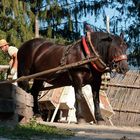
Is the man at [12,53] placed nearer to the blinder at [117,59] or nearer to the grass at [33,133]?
the blinder at [117,59]

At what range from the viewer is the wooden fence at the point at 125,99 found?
1697cm

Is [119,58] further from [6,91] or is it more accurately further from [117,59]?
[6,91]

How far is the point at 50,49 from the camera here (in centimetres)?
1287

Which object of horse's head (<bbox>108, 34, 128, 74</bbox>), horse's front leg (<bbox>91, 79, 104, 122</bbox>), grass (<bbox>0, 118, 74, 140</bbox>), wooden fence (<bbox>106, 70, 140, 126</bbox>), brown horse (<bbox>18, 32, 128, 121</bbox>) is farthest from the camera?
wooden fence (<bbox>106, 70, 140, 126</bbox>)

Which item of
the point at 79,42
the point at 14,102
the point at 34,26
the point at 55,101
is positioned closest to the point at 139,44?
the point at 34,26

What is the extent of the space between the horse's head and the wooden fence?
5518 millimetres

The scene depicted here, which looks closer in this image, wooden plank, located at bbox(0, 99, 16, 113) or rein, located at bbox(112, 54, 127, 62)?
wooden plank, located at bbox(0, 99, 16, 113)

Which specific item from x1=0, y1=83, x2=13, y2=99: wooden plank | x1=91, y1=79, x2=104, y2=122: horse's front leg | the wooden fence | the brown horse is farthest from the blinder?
the wooden fence

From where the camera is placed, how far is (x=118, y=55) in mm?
11211

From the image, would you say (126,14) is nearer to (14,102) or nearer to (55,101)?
(55,101)

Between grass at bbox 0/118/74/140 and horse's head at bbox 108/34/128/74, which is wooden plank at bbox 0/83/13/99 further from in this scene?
horse's head at bbox 108/34/128/74

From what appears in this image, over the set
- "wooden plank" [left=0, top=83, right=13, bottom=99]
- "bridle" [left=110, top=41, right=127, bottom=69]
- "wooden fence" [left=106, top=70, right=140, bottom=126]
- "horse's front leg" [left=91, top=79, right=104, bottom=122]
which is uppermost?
"bridle" [left=110, top=41, right=127, bottom=69]

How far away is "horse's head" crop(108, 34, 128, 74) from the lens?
36.4 ft

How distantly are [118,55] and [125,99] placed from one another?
6121 mm
